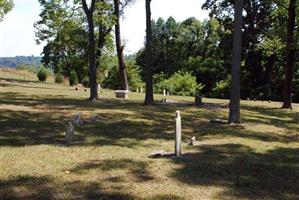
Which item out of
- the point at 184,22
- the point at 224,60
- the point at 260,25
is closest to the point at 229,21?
A: the point at 260,25

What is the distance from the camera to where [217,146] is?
13062 mm

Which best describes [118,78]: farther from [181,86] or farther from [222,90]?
[222,90]

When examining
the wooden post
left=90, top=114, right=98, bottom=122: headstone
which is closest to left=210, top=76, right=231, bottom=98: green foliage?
left=90, top=114, right=98, bottom=122: headstone

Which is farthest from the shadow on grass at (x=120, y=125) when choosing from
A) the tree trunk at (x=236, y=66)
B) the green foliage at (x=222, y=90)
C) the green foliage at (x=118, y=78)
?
the green foliage at (x=118, y=78)

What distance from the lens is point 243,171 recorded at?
33.3 feet

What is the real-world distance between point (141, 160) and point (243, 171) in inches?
91.9

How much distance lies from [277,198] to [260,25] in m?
44.9

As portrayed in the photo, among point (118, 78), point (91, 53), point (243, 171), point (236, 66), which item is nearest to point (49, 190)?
point (243, 171)

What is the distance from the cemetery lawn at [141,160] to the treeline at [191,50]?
8101 millimetres

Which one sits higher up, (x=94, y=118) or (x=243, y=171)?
(x=94, y=118)

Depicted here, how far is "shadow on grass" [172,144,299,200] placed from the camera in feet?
28.6

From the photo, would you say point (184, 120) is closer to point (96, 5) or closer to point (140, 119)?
point (140, 119)

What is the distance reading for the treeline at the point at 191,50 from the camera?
91.9 feet

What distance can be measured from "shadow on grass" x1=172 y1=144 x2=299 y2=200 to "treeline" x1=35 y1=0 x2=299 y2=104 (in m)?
12.3
